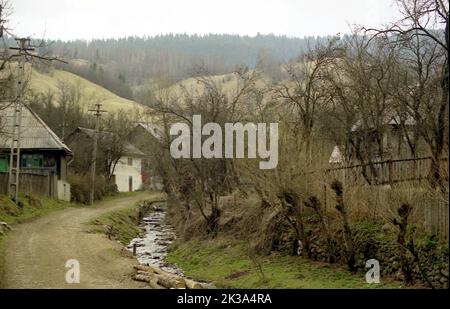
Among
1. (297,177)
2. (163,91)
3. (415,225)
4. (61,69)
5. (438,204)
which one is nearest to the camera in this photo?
(438,204)

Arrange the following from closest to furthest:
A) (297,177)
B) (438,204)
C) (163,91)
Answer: (438,204) < (297,177) < (163,91)

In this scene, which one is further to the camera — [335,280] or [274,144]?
[274,144]

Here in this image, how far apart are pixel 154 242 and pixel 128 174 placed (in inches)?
1564

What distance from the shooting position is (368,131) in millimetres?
23812

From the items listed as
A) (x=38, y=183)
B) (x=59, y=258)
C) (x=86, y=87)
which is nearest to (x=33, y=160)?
(x=38, y=183)

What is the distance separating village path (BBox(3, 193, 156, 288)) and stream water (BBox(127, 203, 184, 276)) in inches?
79.6

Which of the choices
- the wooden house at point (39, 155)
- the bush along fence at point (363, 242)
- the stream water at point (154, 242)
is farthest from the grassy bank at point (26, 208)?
the bush along fence at point (363, 242)

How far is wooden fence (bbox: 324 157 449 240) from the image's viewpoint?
1355 cm

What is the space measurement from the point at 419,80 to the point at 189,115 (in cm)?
1376

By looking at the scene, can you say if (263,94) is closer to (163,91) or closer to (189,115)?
(189,115)

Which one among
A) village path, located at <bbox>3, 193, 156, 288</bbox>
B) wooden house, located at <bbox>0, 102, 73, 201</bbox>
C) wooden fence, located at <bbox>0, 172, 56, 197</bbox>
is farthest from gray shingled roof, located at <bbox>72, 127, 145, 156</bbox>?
village path, located at <bbox>3, 193, 156, 288</bbox>

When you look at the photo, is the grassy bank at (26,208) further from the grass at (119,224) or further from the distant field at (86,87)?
the distant field at (86,87)

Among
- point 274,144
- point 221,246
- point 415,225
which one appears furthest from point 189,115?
point 415,225

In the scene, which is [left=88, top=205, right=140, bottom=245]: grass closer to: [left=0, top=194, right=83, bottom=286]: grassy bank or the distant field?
[left=0, top=194, right=83, bottom=286]: grassy bank
